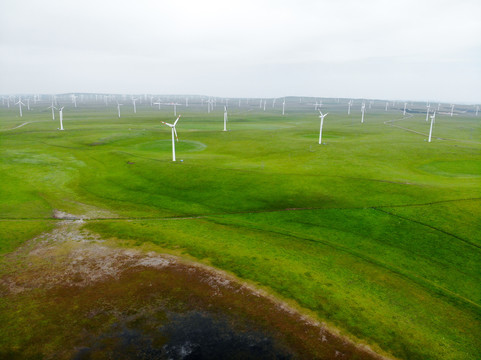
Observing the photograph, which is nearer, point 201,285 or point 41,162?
point 201,285

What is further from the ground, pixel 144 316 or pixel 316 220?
pixel 316 220

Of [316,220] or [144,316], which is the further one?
[316,220]

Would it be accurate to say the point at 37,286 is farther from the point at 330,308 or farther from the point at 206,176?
the point at 206,176

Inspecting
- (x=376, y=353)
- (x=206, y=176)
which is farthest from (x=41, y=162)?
(x=376, y=353)

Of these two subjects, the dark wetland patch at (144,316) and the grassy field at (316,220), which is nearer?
the dark wetland patch at (144,316)

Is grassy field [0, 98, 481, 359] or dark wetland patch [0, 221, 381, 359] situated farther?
grassy field [0, 98, 481, 359]
